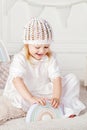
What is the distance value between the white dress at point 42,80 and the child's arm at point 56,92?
4 centimetres

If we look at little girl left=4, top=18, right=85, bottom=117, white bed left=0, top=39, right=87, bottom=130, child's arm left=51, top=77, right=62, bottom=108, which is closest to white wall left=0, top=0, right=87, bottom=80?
little girl left=4, top=18, right=85, bottom=117

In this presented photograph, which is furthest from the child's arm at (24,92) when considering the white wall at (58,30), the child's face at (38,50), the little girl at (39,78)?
the white wall at (58,30)

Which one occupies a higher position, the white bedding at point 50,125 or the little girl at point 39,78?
the little girl at point 39,78

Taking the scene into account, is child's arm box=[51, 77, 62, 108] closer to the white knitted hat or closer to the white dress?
the white dress

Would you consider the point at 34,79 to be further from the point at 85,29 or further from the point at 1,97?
the point at 85,29

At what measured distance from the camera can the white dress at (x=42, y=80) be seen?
1737 millimetres

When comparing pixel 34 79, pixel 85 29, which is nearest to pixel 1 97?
pixel 34 79

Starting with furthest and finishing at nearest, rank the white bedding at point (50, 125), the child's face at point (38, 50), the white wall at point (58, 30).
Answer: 1. the white wall at point (58, 30)
2. the child's face at point (38, 50)
3. the white bedding at point (50, 125)

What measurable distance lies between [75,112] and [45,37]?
372mm

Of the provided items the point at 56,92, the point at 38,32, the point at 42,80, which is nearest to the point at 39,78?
the point at 42,80

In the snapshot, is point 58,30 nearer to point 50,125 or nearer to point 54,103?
point 54,103

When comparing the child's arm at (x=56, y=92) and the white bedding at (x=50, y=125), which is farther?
the child's arm at (x=56, y=92)

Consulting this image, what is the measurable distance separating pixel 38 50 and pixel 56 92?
0.21m

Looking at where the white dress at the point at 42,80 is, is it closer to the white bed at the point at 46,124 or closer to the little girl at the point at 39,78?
the little girl at the point at 39,78
